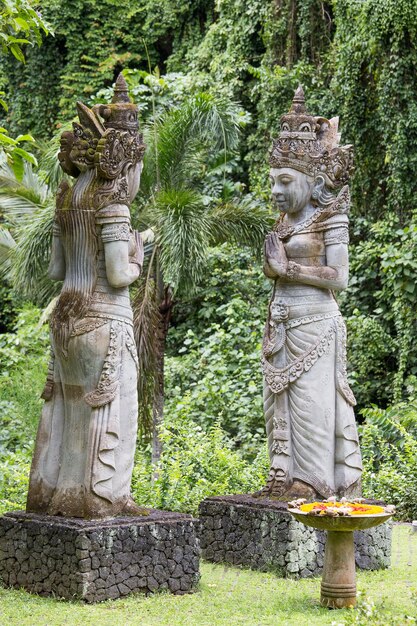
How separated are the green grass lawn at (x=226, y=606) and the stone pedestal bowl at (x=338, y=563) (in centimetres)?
10

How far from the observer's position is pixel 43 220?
42.9ft

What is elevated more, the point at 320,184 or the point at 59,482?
the point at 320,184

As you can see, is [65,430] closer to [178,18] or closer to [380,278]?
[380,278]

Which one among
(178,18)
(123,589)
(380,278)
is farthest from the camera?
(178,18)

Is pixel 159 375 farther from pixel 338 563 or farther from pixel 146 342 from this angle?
pixel 338 563

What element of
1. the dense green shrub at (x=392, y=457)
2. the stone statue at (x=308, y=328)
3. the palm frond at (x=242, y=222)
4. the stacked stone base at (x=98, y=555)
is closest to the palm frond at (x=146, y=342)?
the palm frond at (x=242, y=222)

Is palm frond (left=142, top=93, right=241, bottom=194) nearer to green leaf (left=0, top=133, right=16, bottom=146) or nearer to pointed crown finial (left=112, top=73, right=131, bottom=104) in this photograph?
pointed crown finial (left=112, top=73, right=131, bottom=104)

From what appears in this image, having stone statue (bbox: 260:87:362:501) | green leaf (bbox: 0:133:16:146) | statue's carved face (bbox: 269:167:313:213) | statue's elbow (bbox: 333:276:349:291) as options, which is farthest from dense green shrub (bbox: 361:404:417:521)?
green leaf (bbox: 0:133:16:146)

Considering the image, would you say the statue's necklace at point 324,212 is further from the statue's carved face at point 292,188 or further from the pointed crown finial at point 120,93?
the pointed crown finial at point 120,93

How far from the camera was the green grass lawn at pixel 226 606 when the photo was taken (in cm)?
730

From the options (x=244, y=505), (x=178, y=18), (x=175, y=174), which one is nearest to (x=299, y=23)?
(x=178, y=18)

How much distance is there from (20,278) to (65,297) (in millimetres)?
5160

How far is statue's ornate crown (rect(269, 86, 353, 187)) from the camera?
9.35 metres

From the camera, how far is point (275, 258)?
30.5ft
